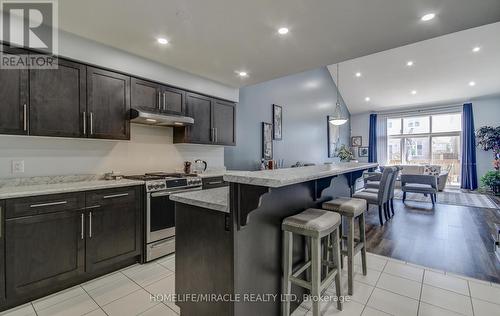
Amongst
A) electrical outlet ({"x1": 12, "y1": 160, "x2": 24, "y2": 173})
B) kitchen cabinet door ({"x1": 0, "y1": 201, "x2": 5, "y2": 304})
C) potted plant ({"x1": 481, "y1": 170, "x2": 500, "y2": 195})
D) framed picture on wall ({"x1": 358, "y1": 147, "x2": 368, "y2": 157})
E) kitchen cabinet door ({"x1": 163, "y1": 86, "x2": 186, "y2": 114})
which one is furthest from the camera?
framed picture on wall ({"x1": 358, "y1": 147, "x2": 368, "y2": 157})

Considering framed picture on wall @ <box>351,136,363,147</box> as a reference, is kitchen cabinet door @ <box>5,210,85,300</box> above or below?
below

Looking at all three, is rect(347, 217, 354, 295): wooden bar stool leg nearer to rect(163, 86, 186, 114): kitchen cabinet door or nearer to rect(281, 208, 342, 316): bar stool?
rect(281, 208, 342, 316): bar stool

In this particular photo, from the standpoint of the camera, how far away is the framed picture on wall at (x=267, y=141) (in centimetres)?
533

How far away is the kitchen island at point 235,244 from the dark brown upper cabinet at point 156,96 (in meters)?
1.85

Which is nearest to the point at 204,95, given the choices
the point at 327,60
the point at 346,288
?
the point at 327,60

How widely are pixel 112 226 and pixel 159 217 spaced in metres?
0.50

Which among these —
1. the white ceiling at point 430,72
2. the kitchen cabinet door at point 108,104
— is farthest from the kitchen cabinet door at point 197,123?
the white ceiling at point 430,72

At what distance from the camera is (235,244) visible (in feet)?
4.52

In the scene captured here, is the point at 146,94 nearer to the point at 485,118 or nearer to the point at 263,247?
the point at 263,247

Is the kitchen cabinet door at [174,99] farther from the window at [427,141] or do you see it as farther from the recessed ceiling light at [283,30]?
the window at [427,141]

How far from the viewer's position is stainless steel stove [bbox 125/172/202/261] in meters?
2.66

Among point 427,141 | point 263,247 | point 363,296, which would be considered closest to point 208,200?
point 263,247

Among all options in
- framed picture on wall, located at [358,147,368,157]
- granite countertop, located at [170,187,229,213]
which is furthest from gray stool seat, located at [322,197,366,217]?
framed picture on wall, located at [358,147,368,157]

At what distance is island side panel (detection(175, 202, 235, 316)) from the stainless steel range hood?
155 cm
